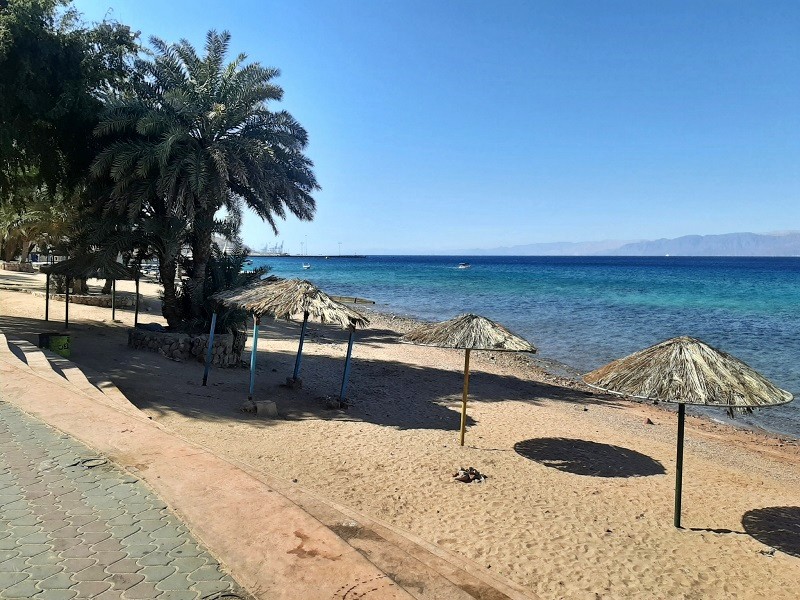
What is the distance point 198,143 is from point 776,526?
14.5 metres

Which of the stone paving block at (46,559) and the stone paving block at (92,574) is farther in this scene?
the stone paving block at (46,559)

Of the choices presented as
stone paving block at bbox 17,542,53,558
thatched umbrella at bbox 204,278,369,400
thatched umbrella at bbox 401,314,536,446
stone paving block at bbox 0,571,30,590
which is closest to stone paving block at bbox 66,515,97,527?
stone paving block at bbox 17,542,53,558

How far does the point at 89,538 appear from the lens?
3996 mm

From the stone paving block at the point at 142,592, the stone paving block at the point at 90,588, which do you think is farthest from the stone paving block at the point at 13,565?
the stone paving block at the point at 142,592

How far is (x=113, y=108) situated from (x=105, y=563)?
1268 cm

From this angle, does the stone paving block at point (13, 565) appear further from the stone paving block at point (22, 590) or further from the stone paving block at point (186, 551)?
the stone paving block at point (186, 551)

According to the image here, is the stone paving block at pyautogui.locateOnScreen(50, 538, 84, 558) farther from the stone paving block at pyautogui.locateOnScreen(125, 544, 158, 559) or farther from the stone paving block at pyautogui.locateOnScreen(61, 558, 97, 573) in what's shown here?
the stone paving block at pyautogui.locateOnScreen(125, 544, 158, 559)

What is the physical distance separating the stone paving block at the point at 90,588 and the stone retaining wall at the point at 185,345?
11.2 meters

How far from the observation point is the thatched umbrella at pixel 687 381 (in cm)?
666

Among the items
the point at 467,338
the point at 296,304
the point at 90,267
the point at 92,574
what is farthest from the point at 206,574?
the point at 90,267

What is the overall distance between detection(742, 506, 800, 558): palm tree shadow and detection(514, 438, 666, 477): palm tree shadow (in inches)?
63.1

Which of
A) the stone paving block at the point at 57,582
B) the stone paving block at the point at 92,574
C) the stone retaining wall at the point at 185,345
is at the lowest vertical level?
the stone retaining wall at the point at 185,345

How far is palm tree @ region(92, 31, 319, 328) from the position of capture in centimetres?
1317

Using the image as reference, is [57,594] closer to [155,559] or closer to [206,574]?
[155,559]
